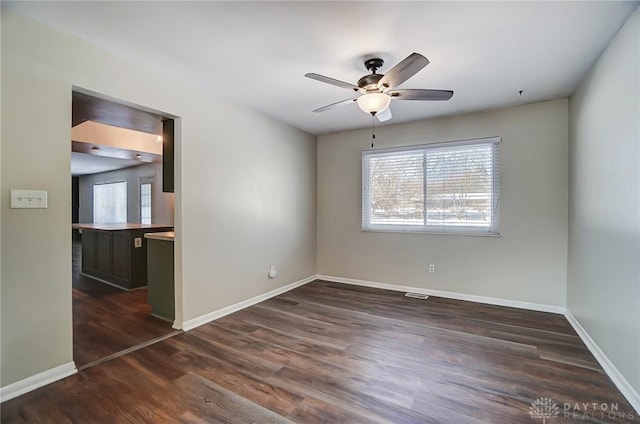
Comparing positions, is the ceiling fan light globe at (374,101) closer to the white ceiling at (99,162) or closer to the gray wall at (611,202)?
the gray wall at (611,202)

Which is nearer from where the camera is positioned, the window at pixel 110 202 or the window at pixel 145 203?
the window at pixel 145 203

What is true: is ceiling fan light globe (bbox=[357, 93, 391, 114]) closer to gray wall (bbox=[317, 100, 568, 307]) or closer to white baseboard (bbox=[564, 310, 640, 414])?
gray wall (bbox=[317, 100, 568, 307])

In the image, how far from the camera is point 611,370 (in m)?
2.03

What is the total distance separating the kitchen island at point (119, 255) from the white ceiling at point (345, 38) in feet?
8.71

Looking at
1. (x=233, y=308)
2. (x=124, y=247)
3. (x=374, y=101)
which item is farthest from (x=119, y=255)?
(x=374, y=101)

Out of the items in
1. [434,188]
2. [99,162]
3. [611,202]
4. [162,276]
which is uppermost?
[99,162]

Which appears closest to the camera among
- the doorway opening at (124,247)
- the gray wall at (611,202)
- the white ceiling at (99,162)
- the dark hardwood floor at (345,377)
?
the dark hardwood floor at (345,377)

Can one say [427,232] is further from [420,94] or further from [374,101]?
[374,101]

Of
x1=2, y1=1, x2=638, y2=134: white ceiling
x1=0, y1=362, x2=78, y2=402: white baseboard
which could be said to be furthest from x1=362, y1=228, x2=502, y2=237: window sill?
x1=0, y1=362, x2=78, y2=402: white baseboard

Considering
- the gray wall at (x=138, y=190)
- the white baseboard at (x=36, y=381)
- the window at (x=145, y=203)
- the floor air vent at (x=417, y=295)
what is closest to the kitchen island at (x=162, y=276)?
the white baseboard at (x=36, y=381)

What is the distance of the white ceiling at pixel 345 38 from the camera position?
1.76m

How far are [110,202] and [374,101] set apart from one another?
953 centimetres

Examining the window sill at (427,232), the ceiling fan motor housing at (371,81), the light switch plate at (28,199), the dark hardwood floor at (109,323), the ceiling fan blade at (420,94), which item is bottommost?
the dark hardwood floor at (109,323)

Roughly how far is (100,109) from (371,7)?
2.88 meters
